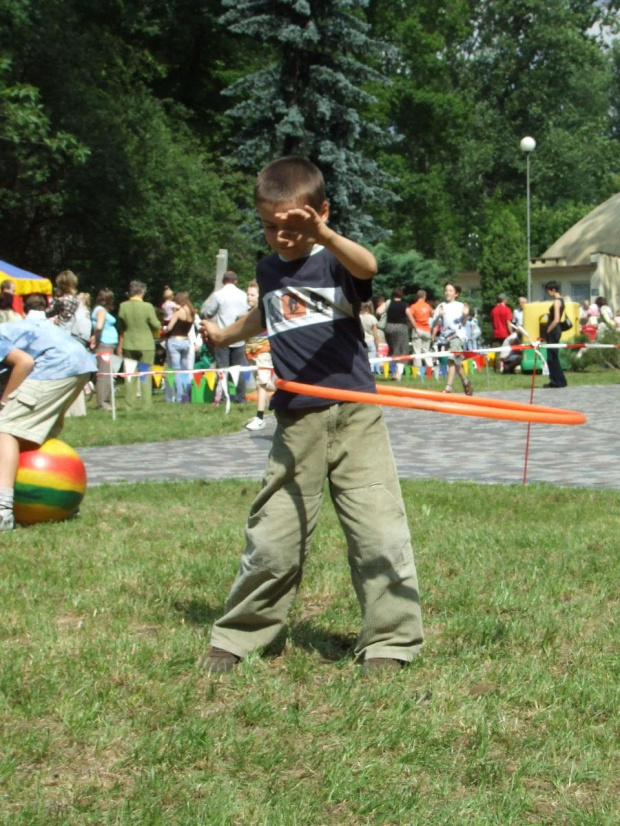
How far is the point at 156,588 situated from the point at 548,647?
1988mm

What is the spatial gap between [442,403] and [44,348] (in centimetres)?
406

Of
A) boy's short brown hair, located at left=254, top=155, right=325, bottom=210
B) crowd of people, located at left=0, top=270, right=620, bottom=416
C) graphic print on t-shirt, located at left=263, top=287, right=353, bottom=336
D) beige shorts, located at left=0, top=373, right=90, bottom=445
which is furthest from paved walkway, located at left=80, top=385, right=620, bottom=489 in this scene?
boy's short brown hair, located at left=254, top=155, right=325, bottom=210

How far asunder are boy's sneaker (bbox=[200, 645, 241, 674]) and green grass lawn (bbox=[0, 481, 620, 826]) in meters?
0.06

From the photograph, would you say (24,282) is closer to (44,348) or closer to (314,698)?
(44,348)

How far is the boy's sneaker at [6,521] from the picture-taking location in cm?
766

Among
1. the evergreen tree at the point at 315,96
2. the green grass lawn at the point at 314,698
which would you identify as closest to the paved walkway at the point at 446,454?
the green grass lawn at the point at 314,698

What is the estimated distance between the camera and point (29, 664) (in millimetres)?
4602

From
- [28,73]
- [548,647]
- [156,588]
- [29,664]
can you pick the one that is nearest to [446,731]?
[548,647]

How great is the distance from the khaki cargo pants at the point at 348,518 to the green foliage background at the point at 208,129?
74.5 feet

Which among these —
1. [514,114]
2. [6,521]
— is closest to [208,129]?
[514,114]

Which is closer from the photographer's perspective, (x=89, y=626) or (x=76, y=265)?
(x=89, y=626)

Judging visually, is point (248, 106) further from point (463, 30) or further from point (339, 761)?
point (463, 30)

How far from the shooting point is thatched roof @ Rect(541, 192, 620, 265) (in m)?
63.1

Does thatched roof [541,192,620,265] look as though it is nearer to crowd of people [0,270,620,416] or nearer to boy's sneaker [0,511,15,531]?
crowd of people [0,270,620,416]
